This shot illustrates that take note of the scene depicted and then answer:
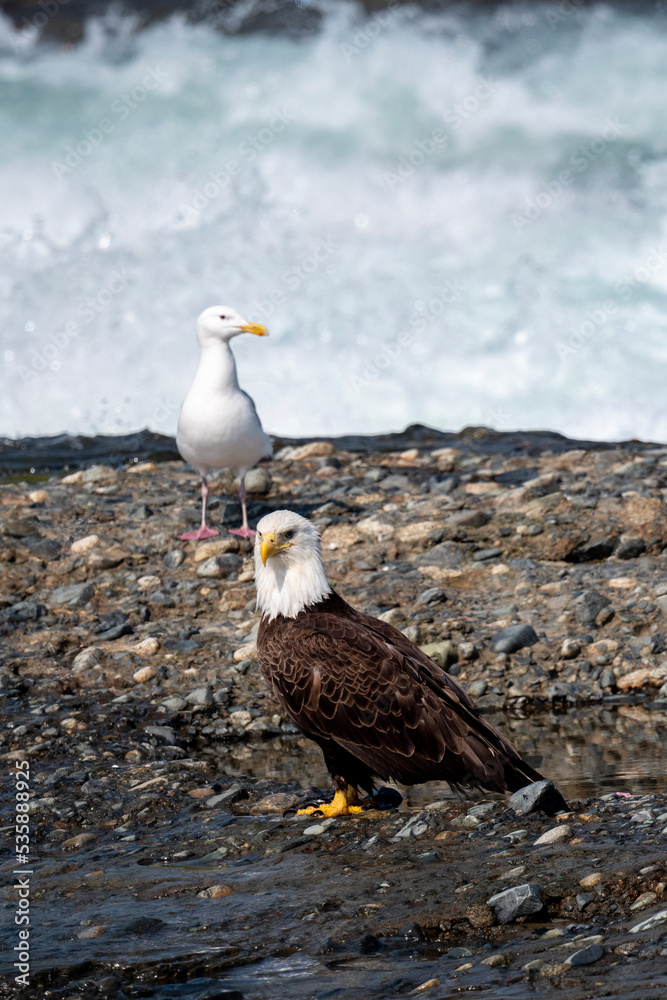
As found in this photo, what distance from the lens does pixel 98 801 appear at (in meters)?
5.46

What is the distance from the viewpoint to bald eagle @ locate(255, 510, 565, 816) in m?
4.93

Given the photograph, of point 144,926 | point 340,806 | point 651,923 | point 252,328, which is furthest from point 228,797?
point 252,328

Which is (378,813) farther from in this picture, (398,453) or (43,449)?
(43,449)

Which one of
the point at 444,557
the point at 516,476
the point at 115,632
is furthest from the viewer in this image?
the point at 516,476

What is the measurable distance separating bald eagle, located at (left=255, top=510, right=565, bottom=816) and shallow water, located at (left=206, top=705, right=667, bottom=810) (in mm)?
385

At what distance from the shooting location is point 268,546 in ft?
17.9

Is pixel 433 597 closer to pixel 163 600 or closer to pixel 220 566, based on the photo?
pixel 220 566

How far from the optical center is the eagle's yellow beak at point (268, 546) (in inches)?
213

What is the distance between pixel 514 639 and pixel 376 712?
2508 millimetres

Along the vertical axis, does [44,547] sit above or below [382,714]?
above

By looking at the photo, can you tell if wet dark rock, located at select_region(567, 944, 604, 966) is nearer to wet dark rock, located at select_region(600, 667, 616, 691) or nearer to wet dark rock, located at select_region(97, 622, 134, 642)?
wet dark rock, located at select_region(600, 667, 616, 691)

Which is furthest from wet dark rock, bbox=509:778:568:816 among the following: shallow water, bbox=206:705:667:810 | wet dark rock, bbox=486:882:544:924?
wet dark rock, bbox=486:882:544:924

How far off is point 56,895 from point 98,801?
3.77 feet

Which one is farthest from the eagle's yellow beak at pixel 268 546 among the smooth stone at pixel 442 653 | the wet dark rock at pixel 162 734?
the smooth stone at pixel 442 653
